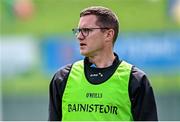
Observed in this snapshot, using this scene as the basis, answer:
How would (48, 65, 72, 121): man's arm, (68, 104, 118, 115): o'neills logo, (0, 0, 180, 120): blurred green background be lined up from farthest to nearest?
(0, 0, 180, 120): blurred green background
(48, 65, 72, 121): man's arm
(68, 104, 118, 115): o'neills logo

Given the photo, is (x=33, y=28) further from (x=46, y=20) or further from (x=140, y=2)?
(x=140, y=2)

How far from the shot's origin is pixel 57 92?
4.14 metres

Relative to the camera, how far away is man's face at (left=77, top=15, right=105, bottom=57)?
161 inches

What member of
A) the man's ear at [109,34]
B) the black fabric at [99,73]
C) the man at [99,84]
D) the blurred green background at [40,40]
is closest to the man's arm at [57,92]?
the man at [99,84]

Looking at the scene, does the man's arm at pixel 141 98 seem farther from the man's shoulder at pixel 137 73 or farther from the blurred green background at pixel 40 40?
the blurred green background at pixel 40 40

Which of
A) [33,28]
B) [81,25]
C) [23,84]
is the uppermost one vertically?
[81,25]

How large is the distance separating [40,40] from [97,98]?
8.17m

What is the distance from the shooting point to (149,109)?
159 inches

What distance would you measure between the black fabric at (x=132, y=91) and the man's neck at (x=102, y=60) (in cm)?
2

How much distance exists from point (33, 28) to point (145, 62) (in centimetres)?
183

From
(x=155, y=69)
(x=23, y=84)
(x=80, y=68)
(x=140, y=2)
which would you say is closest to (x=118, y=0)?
(x=140, y=2)

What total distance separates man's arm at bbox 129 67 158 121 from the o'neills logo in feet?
0.35

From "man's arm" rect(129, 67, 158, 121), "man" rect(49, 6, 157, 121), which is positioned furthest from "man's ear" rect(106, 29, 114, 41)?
"man's arm" rect(129, 67, 158, 121)

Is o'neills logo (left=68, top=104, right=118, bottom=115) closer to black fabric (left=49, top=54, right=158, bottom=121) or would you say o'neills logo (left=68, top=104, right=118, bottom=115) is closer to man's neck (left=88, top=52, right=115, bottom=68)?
black fabric (left=49, top=54, right=158, bottom=121)
